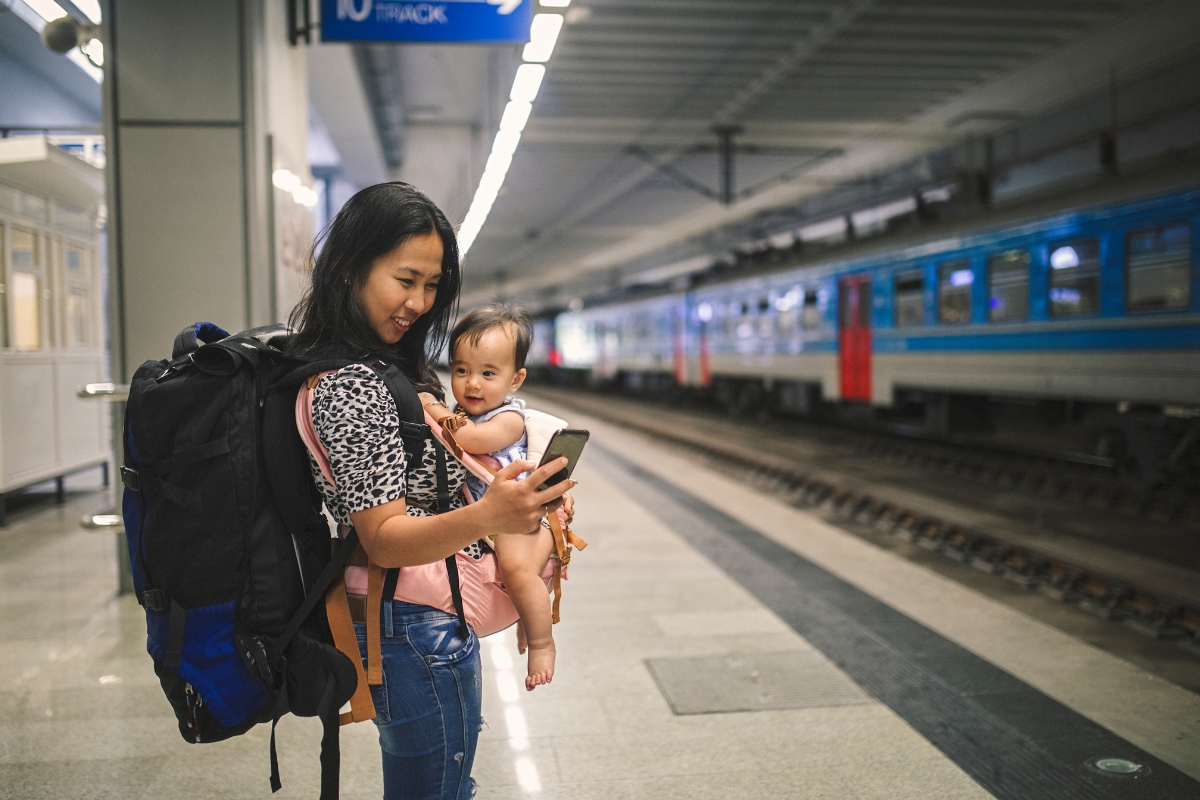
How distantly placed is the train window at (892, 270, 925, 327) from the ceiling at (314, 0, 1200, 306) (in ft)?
10.4

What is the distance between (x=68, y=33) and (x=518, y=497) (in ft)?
17.3

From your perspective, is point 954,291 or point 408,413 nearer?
point 408,413

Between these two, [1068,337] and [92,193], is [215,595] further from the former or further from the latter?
[1068,337]

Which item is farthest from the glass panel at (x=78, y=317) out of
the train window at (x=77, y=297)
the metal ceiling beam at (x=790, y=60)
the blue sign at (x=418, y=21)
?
the metal ceiling beam at (x=790, y=60)

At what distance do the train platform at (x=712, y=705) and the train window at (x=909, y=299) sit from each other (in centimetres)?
671

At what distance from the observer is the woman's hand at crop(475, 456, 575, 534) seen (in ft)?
5.30

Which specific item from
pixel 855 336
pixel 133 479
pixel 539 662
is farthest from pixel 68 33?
pixel 855 336

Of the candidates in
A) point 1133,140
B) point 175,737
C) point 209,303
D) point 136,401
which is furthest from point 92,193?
point 1133,140

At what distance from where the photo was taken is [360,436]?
64.8 inches

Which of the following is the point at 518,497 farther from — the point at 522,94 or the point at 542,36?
the point at 522,94

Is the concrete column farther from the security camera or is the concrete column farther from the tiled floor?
the tiled floor

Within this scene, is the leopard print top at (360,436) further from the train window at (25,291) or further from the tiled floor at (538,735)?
the train window at (25,291)

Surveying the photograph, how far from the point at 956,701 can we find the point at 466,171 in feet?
57.2

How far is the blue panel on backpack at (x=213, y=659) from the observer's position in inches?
67.0
